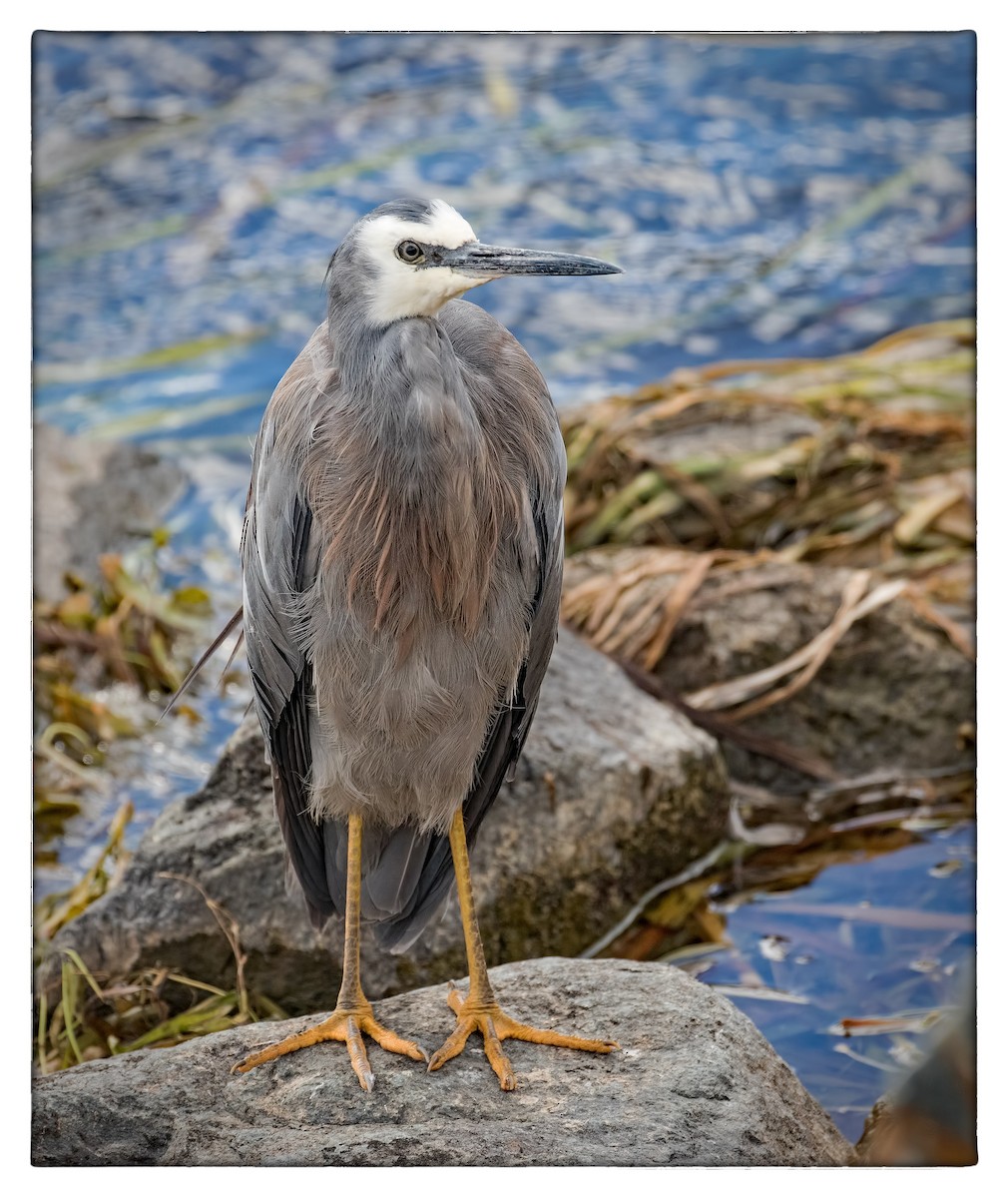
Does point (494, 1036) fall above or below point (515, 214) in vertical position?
below

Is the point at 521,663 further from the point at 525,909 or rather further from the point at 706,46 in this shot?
the point at 706,46

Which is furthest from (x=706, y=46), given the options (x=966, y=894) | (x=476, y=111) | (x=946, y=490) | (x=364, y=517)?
(x=966, y=894)

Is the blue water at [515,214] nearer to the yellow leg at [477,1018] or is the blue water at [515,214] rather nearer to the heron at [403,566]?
the yellow leg at [477,1018]

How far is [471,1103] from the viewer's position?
2.15 m

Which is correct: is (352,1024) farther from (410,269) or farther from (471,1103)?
(410,269)

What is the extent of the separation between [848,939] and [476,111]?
1905 millimetres

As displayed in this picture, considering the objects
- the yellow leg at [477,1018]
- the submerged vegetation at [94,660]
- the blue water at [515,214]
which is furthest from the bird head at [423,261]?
the submerged vegetation at [94,660]

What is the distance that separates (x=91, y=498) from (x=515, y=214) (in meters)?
1.28

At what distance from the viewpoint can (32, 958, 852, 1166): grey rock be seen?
2.12 metres

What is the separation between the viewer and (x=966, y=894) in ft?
8.87

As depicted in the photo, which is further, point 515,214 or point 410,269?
point 515,214

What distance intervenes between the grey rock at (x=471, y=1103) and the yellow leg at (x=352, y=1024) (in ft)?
0.06

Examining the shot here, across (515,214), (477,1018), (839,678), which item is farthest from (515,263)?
(839,678)

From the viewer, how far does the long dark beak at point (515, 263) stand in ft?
6.24
